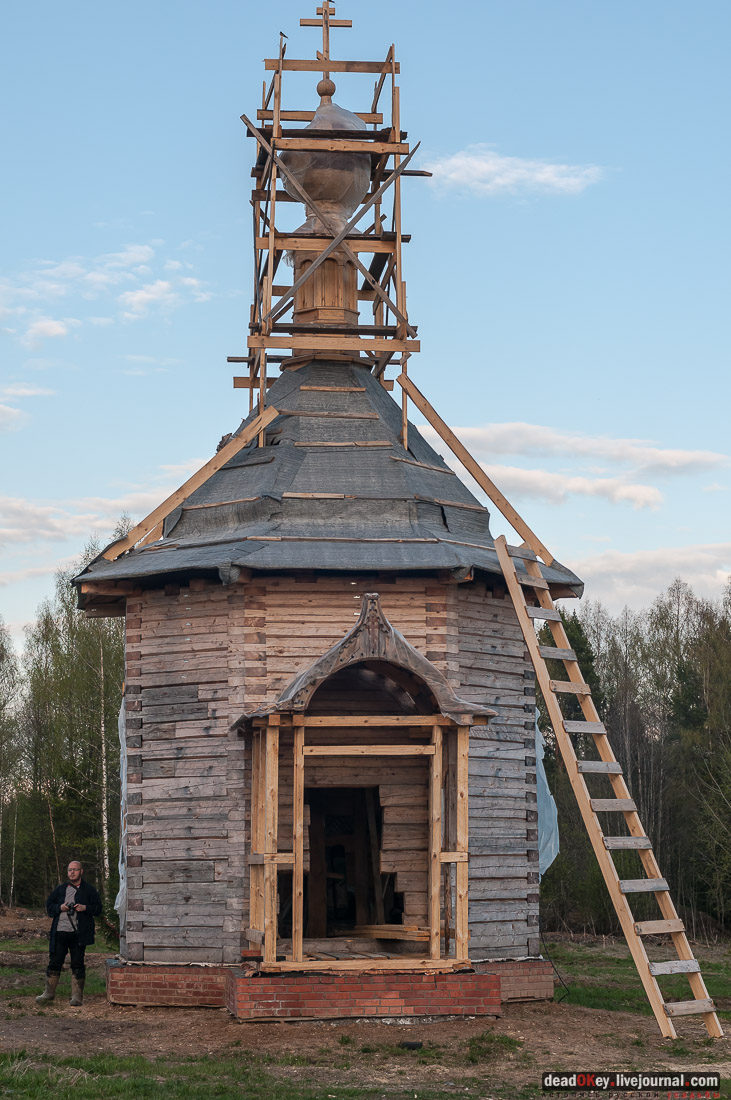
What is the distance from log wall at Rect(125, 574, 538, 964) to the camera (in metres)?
13.9

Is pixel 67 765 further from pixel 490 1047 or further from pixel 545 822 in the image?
pixel 490 1047

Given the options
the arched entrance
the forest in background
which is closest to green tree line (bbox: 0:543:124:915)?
the forest in background

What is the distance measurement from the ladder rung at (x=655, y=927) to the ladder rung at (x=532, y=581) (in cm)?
398

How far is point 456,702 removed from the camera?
12.6m

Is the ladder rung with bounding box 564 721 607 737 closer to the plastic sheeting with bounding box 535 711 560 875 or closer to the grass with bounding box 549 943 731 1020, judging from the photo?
the plastic sheeting with bounding box 535 711 560 875

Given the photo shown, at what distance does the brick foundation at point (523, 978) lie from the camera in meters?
14.2

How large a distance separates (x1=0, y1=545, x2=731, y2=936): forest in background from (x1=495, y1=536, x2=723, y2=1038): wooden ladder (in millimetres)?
11621

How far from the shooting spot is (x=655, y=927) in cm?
1179

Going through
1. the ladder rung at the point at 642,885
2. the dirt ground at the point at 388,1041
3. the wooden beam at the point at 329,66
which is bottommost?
the dirt ground at the point at 388,1041

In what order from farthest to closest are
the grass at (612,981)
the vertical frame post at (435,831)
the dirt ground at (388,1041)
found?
the grass at (612,981)
the vertical frame post at (435,831)
the dirt ground at (388,1041)

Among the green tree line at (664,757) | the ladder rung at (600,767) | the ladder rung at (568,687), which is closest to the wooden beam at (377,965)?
the ladder rung at (600,767)

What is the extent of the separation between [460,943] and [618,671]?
29469 mm

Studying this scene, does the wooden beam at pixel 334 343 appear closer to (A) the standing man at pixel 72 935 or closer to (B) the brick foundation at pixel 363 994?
(A) the standing man at pixel 72 935

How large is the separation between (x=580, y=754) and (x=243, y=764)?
27.0 meters
